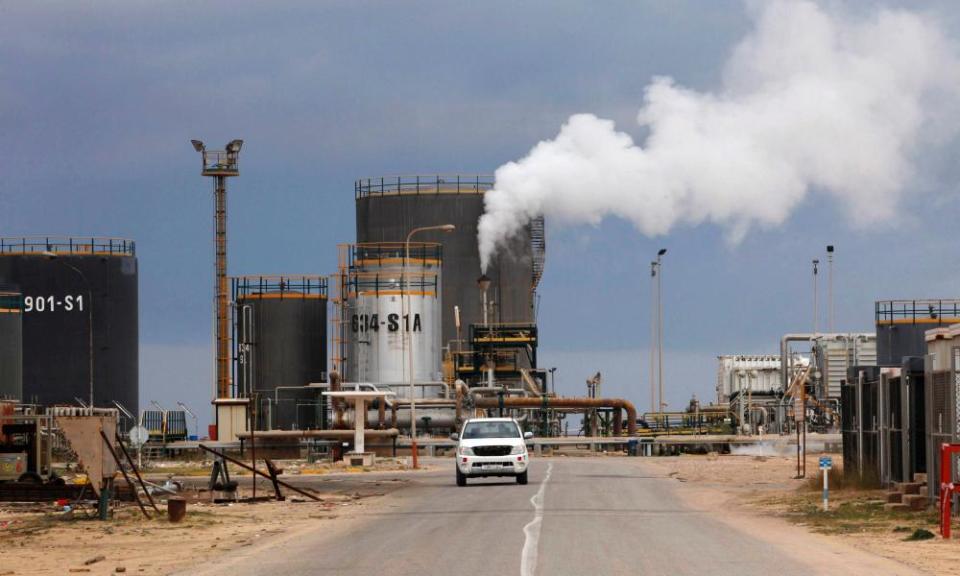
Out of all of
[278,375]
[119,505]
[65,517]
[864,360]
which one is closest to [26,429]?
[119,505]

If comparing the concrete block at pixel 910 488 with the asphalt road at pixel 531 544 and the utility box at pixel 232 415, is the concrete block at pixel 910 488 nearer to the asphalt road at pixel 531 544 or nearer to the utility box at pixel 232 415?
the asphalt road at pixel 531 544

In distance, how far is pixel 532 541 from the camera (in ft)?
73.5

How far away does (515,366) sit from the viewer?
106m

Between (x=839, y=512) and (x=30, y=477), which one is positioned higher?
(x=30, y=477)

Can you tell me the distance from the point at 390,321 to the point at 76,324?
18508 mm

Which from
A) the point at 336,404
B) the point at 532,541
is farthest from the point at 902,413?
the point at 336,404

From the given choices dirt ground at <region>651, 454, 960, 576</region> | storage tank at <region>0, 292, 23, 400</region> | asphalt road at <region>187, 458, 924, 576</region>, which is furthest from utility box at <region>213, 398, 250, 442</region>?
asphalt road at <region>187, 458, 924, 576</region>

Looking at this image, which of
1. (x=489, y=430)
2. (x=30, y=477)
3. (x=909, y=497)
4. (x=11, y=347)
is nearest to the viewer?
(x=909, y=497)

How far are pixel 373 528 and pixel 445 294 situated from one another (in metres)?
85.6

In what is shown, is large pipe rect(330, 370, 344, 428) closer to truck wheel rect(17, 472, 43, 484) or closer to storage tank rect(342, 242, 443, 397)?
storage tank rect(342, 242, 443, 397)

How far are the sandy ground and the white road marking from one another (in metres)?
3.80

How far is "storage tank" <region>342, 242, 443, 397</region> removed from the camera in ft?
316

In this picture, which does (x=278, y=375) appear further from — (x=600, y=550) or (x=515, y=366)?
(x=600, y=550)

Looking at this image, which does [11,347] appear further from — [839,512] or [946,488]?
[946,488]
